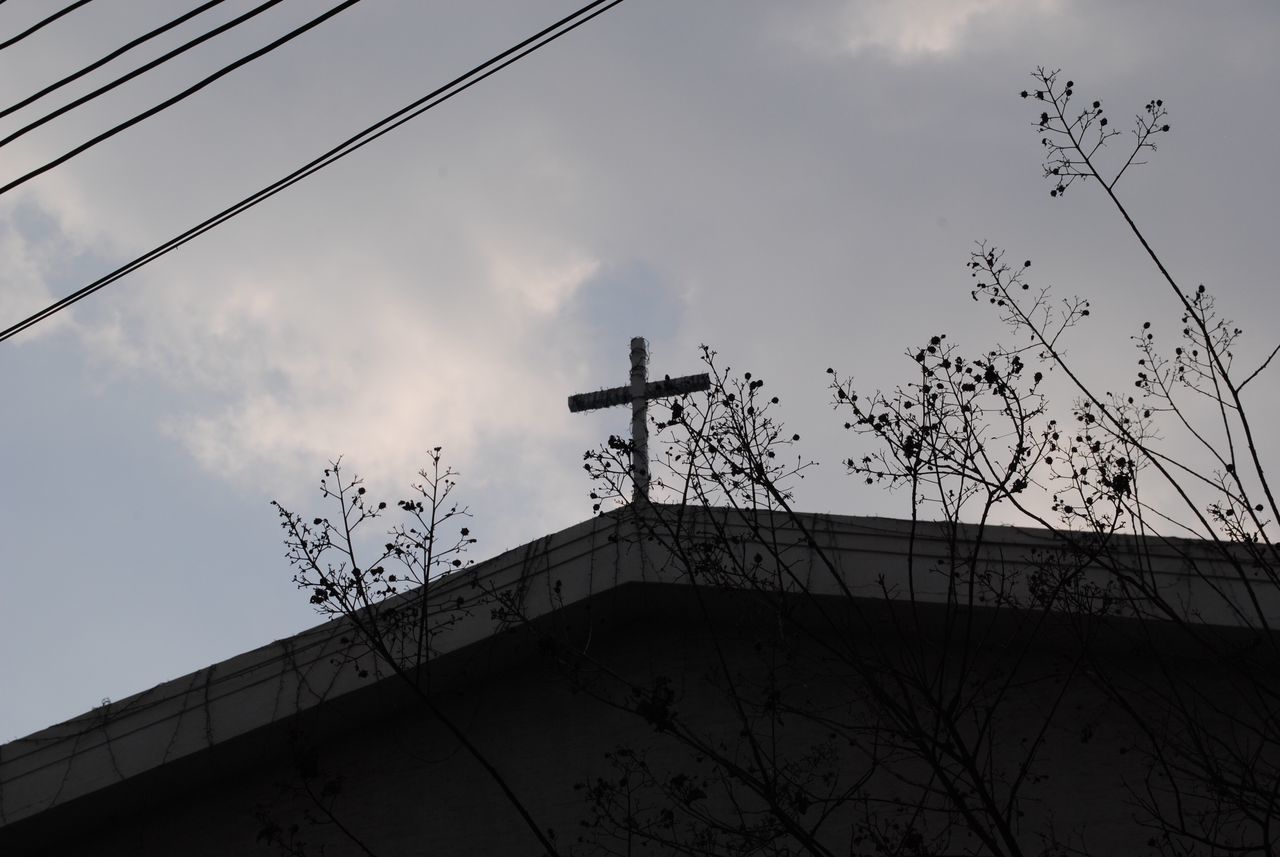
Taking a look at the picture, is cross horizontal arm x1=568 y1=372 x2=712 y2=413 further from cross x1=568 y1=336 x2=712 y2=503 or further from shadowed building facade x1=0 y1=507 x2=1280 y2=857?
shadowed building facade x1=0 y1=507 x2=1280 y2=857

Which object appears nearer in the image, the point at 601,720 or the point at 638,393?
the point at 601,720

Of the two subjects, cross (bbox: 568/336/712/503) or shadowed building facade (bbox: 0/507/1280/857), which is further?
cross (bbox: 568/336/712/503)

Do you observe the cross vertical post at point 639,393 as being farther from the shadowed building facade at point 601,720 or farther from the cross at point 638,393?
the shadowed building facade at point 601,720

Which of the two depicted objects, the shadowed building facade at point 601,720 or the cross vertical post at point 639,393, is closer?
the shadowed building facade at point 601,720

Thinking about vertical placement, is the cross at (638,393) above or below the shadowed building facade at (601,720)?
above

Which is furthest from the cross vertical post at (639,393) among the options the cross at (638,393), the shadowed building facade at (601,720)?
the shadowed building facade at (601,720)

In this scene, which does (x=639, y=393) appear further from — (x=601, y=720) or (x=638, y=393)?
(x=601, y=720)

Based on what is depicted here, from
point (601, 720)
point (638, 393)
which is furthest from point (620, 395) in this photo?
point (601, 720)

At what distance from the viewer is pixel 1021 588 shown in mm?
9688

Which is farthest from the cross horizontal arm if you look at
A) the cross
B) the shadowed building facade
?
the shadowed building facade

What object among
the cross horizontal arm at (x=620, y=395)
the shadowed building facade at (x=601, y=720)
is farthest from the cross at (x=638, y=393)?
the shadowed building facade at (x=601, y=720)

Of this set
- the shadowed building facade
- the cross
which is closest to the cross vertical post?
the cross

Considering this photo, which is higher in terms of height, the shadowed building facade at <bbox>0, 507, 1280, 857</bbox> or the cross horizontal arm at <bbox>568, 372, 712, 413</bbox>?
the cross horizontal arm at <bbox>568, 372, 712, 413</bbox>

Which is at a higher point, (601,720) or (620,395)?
(620,395)
